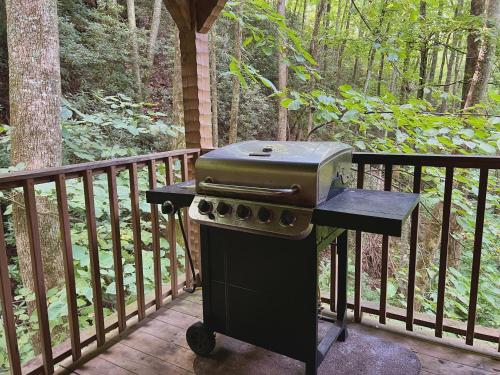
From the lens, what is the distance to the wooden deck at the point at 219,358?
186cm

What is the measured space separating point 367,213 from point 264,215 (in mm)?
407

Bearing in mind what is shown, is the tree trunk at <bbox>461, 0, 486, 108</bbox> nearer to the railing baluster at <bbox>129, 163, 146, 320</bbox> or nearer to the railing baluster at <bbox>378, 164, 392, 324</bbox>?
the railing baluster at <bbox>378, 164, 392, 324</bbox>

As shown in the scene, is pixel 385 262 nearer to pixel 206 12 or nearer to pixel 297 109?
pixel 297 109

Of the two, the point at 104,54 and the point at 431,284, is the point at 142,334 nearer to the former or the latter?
the point at 431,284

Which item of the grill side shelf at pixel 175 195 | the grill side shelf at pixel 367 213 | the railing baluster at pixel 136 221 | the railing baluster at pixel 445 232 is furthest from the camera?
the railing baluster at pixel 136 221

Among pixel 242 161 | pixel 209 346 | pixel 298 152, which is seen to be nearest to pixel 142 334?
pixel 209 346

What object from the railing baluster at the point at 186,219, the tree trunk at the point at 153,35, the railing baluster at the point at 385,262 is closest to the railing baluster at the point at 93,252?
the railing baluster at the point at 186,219

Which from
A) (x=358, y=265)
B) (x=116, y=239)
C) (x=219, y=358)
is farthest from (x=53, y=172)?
(x=358, y=265)

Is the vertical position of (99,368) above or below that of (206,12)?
below

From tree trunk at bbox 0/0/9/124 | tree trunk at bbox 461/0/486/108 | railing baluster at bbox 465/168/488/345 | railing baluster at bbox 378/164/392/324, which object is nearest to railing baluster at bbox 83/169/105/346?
railing baluster at bbox 378/164/392/324

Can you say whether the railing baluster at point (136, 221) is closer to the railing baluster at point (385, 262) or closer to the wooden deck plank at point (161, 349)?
the wooden deck plank at point (161, 349)

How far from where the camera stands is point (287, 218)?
4.59 ft

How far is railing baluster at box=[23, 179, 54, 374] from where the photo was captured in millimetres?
1629

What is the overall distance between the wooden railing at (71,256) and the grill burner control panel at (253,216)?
68 cm
